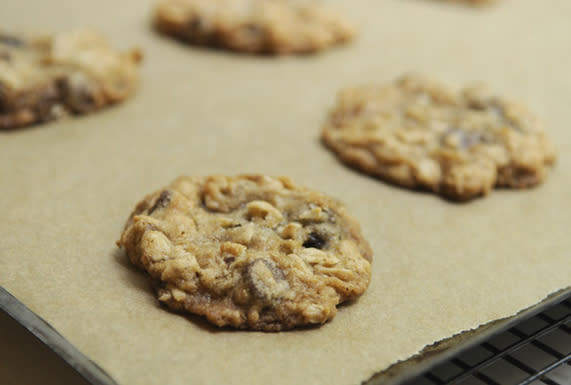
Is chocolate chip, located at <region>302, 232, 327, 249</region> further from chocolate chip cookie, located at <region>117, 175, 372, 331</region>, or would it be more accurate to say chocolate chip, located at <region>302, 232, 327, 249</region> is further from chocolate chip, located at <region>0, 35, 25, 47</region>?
chocolate chip, located at <region>0, 35, 25, 47</region>

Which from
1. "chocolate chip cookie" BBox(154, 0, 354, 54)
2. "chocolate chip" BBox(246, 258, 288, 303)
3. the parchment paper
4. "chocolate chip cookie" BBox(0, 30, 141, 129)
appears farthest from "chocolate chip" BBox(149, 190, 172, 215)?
"chocolate chip cookie" BBox(154, 0, 354, 54)

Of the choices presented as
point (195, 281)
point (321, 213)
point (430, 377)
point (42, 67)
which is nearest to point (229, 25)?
point (42, 67)

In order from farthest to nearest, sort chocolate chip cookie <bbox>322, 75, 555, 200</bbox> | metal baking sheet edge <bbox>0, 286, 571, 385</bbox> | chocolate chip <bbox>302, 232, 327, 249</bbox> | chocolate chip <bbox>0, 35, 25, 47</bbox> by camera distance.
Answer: chocolate chip <bbox>0, 35, 25, 47</bbox>
chocolate chip cookie <bbox>322, 75, 555, 200</bbox>
chocolate chip <bbox>302, 232, 327, 249</bbox>
metal baking sheet edge <bbox>0, 286, 571, 385</bbox>

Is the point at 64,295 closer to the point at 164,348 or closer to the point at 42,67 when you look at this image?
the point at 164,348

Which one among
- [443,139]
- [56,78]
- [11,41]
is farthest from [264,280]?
[11,41]

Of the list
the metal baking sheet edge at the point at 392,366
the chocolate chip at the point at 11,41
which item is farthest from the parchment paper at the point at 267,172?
the chocolate chip at the point at 11,41

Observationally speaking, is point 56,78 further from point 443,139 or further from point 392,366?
point 392,366
